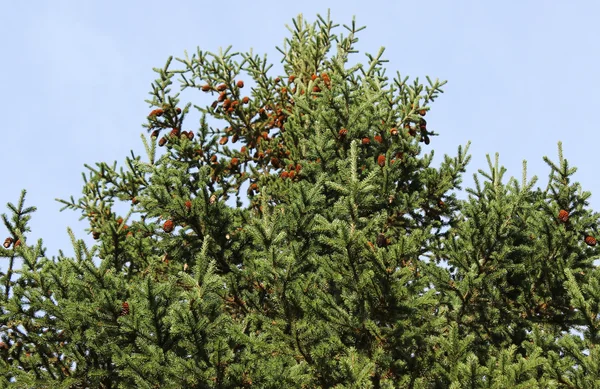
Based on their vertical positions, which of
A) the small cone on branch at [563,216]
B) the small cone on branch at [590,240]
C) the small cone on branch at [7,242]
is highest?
the small cone on branch at [7,242]

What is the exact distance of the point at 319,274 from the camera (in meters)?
9.80

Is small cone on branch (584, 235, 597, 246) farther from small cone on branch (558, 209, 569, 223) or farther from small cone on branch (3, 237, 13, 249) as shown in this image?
small cone on branch (3, 237, 13, 249)

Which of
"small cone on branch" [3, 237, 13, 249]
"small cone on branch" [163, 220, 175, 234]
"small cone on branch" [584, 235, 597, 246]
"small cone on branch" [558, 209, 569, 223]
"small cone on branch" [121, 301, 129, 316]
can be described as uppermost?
"small cone on branch" [3, 237, 13, 249]

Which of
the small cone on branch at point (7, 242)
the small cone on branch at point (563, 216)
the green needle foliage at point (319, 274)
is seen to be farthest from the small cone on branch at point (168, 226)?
the small cone on branch at point (563, 216)

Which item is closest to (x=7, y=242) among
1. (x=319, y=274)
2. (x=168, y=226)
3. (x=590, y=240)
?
(x=168, y=226)

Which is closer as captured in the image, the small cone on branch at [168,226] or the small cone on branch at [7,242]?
the small cone on branch at [168,226]

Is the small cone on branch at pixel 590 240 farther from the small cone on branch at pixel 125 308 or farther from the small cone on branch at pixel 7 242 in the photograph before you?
the small cone on branch at pixel 7 242

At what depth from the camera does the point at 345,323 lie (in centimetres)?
889

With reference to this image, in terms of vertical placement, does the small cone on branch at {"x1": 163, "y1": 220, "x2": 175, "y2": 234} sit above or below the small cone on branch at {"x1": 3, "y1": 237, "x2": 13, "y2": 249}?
below

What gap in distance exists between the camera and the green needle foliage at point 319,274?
27.8ft

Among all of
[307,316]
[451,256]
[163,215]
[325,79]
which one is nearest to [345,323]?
[307,316]

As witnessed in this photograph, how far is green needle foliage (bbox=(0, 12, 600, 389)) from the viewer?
8469 mm

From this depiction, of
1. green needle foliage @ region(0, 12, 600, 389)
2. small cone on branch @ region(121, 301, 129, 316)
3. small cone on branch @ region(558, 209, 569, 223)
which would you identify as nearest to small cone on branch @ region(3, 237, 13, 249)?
green needle foliage @ region(0, 12, 600, 389)

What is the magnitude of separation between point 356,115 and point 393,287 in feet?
12.6
